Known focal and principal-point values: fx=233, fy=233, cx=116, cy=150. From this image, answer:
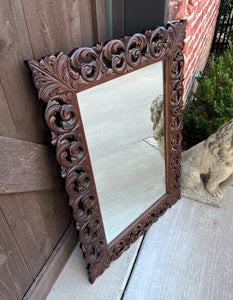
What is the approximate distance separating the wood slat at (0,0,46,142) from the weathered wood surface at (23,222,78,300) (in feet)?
2.71

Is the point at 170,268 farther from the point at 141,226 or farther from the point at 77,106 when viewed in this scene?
the point at 77,106

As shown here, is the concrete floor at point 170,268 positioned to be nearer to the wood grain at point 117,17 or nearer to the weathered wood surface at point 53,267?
the weathered wood surface at point 53,267

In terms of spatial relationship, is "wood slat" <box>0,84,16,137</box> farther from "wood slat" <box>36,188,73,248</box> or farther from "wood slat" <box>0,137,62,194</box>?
"wood slat" <box>36,188,73,248</box>

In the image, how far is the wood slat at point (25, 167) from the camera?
0.96 m

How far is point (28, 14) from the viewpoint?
0.89 m

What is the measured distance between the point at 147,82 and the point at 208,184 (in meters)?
1.04

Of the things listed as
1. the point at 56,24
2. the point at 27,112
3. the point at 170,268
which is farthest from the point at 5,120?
the point at 170,268

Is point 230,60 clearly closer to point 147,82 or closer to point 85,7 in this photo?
point 147,82

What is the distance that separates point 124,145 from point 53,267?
2.96ft

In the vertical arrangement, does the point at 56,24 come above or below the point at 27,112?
above

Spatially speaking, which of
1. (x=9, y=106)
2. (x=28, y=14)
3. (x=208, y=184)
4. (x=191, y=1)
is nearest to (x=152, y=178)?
(x=208, y=184)

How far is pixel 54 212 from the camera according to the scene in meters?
1.41

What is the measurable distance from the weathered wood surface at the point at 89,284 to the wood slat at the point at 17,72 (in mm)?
1004

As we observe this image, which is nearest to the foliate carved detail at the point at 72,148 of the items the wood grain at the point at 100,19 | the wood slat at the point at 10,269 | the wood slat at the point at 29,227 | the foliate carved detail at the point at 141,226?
the foliate carved detail at the point at 141,226
